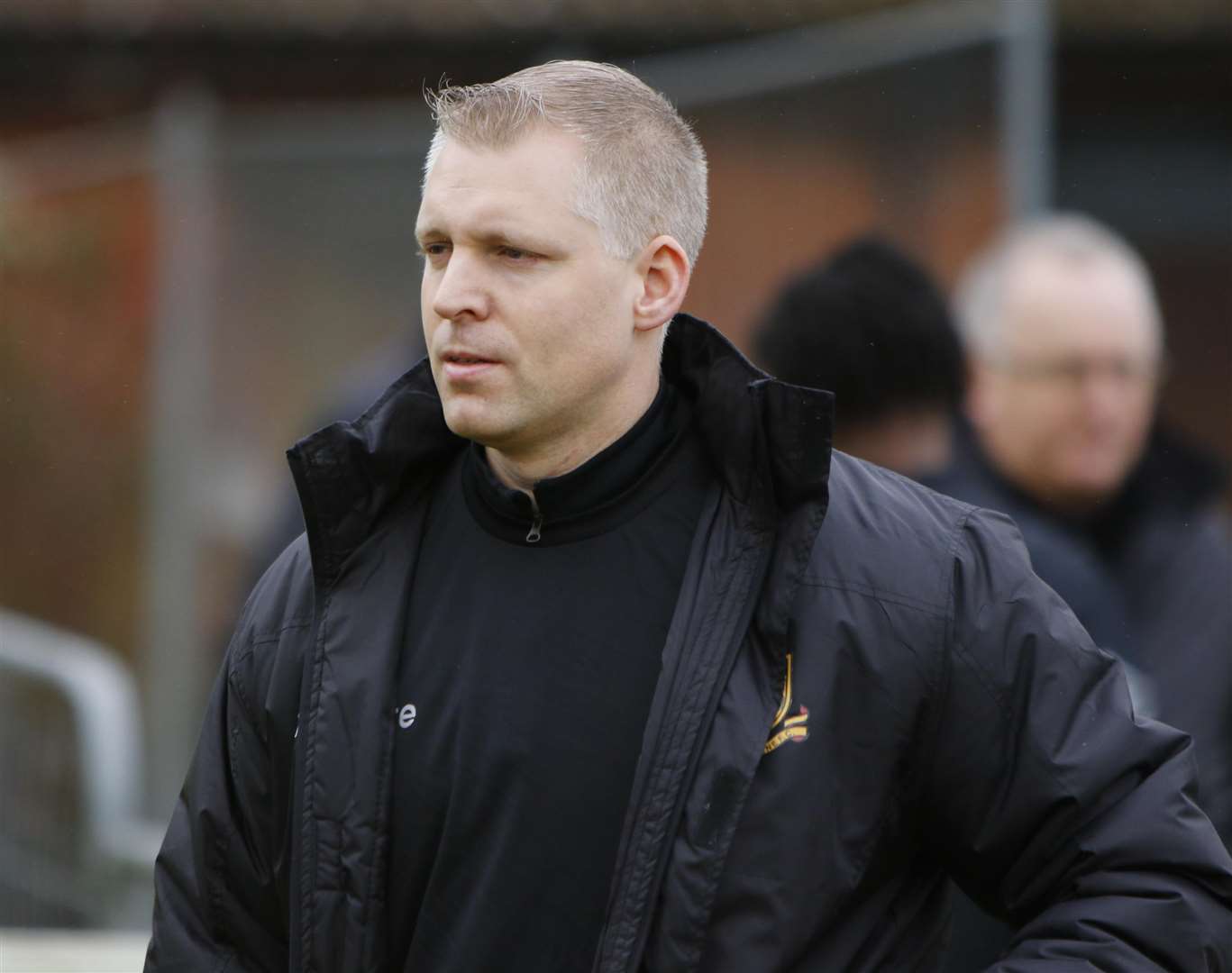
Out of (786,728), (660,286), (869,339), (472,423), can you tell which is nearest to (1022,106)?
(869,339)

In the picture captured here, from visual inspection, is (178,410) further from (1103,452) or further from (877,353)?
(877,353)

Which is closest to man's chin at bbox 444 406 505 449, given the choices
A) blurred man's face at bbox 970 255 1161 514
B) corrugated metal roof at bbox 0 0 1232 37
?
blurred man's face at bbox 970 255 1161 514

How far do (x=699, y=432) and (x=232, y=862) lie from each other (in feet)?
2.88

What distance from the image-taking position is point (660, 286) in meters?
3.00

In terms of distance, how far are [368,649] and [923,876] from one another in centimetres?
80

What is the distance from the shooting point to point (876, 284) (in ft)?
14.8

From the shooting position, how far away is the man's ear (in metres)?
2.98

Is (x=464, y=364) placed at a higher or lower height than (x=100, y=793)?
higher

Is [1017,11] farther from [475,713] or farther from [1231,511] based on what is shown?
[1231,511]

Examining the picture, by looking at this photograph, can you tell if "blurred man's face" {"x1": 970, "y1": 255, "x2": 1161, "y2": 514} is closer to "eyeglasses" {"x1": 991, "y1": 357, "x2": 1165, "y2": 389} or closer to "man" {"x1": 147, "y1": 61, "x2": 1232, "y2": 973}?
"eyeglasses" {"x1": 991, "y1": 357, "x2": 1165, "y2": 389}

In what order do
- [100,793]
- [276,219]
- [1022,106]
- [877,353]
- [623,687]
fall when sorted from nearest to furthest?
1. [623,687]
2. [877,353]
3. [1022,106]
4. [100,793]
5. [276,219]

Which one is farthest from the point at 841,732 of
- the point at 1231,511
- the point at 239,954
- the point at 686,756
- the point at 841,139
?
the point at 1231,511

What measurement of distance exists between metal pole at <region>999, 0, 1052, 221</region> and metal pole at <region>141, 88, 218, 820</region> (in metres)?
3.23

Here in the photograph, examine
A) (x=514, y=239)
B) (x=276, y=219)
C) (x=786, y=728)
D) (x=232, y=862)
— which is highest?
(x=276, y=219)
